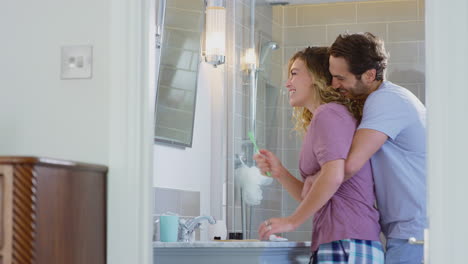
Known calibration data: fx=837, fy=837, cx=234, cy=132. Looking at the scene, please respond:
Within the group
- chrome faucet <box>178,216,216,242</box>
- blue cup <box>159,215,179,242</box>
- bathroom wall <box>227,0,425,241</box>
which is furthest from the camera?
bathroom wall <box>227,0,425,241</box>

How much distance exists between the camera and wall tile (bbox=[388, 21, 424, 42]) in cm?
556

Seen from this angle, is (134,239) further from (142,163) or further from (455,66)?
(455,66)

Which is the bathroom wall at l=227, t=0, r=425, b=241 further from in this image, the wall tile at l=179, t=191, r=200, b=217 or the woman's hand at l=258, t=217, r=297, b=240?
the woman's hand at l=258, t=217, r=297, b=240

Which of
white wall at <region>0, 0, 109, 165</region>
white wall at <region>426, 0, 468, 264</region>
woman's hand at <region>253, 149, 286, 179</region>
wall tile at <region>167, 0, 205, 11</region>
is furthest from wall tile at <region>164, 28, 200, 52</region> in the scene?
white wall at <region>426, 0, 468, 264</region>

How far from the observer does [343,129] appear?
2766 mm

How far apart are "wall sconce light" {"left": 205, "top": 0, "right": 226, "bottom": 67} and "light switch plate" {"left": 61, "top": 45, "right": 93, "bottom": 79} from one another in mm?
1679

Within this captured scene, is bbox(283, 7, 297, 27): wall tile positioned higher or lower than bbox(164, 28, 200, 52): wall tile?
higher

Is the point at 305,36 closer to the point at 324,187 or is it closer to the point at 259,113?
the point at 259,113

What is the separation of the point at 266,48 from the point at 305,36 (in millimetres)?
643

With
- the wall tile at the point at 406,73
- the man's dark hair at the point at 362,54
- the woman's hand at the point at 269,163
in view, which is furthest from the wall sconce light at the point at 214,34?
the wall tile at the point at 406,73

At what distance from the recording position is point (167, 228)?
10.9 ft

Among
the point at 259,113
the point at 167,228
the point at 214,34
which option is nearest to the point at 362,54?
the point at 167,228

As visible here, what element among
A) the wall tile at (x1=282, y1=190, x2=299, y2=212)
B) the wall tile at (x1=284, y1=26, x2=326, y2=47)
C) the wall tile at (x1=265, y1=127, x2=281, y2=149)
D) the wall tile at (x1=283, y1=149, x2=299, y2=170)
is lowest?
the wall tile at (x1=282, y1=190, x2=299, y2=212)

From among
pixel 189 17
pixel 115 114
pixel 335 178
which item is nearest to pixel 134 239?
pixel 115 114
